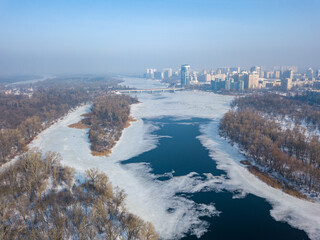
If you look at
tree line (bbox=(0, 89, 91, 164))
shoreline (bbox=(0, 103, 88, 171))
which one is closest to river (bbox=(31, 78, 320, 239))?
shoreline (bbox=(0, 103, 88, 171))

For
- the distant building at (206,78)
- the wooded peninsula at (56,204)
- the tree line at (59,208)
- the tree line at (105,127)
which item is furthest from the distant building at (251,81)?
the tree line at (59,208)

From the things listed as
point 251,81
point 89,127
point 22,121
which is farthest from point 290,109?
point 22,121

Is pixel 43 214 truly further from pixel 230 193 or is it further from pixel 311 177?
pixel 311 177

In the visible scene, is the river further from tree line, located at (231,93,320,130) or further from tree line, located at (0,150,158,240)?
tree line, located at (231,93,320,130)

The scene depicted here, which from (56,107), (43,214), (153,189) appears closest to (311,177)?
(153,189)

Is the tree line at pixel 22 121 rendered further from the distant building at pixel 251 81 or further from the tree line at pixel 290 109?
the distant building at pixel 251 81

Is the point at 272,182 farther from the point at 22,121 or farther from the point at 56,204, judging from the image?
the point at 22,121
